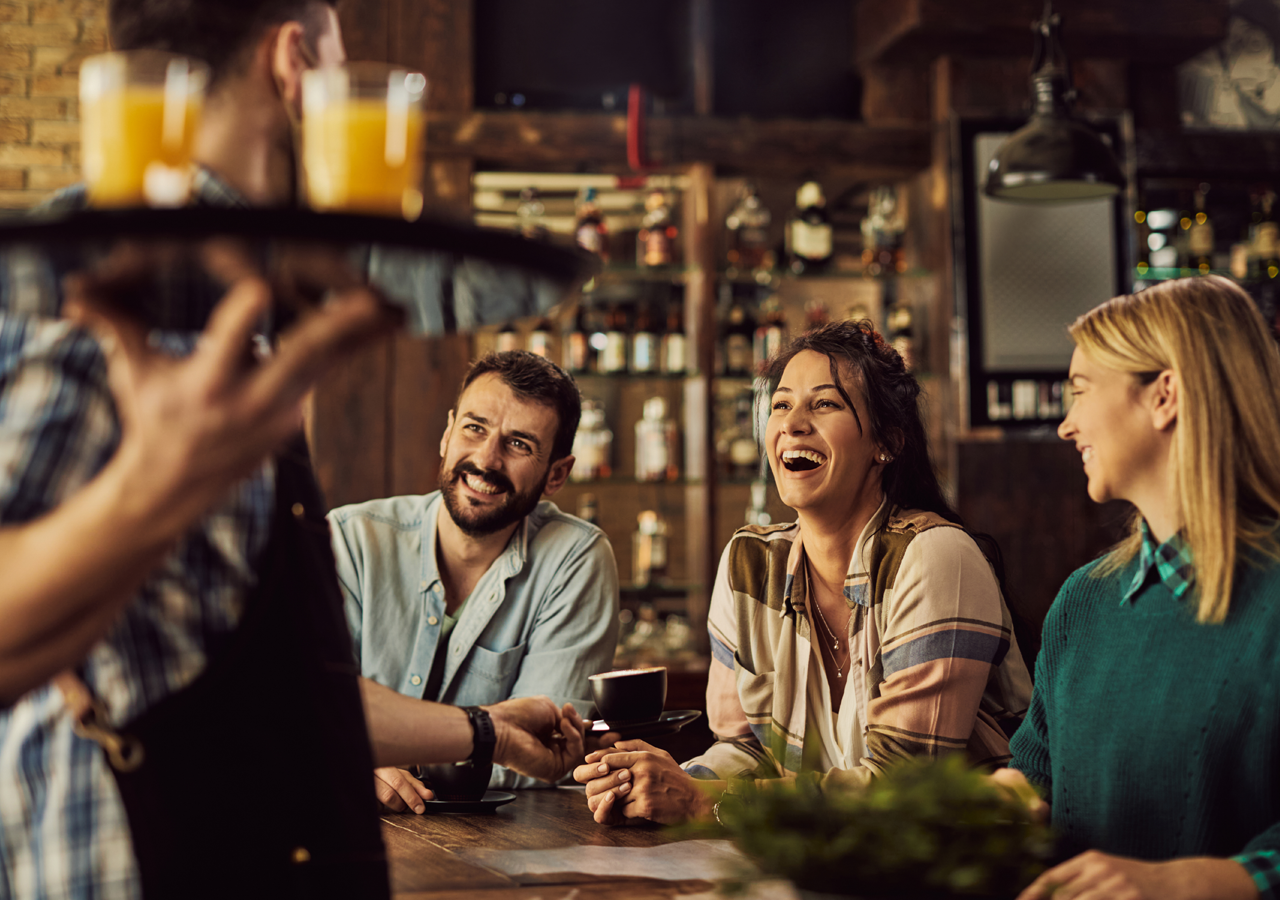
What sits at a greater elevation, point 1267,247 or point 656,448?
point 1267,247

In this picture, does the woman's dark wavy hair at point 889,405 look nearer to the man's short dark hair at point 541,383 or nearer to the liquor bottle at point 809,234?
the man's short dark hair at point 541,383

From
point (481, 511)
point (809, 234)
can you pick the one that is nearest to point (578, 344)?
point (809, 234)

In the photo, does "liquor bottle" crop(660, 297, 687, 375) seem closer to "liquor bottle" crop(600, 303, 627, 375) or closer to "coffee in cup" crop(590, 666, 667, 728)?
"liquor bottle" crop(600, 303, 627, 375)

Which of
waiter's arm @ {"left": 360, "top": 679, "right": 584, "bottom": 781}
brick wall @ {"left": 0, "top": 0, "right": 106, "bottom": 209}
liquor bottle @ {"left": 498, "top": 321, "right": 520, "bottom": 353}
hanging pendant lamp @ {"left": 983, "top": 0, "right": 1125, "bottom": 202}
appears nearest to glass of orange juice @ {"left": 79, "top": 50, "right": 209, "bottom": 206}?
waiter's arm @ {"left": 360, "top": 679, "right": 584, "bottom": 781}

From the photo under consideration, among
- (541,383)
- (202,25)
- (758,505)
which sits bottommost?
(758,505)

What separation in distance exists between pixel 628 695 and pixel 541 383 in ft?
2.78

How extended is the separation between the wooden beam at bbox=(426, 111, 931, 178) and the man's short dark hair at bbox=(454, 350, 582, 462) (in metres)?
1.66

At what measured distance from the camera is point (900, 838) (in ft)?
2.72

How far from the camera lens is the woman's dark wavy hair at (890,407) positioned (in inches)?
78.3

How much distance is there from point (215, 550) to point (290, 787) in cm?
19

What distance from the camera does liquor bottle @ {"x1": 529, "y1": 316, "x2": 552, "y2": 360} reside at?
13.2 ft

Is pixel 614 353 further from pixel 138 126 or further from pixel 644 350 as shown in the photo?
pixel 138 126

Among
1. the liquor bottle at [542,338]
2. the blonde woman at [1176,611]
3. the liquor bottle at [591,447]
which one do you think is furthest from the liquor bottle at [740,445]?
the blonde woman at [1176,611]

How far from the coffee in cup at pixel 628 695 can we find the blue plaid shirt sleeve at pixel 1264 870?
80 cm
